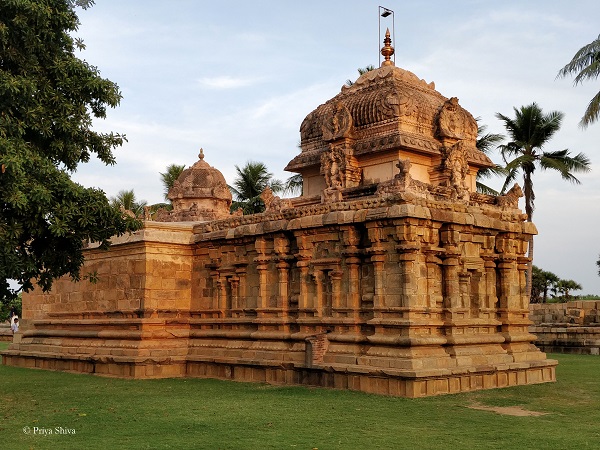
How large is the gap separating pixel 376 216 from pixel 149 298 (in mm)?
6348

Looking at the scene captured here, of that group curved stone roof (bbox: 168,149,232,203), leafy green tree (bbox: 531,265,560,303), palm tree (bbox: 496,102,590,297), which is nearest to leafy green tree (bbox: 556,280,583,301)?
leafy green tree (bbox: 531,265,560,303)

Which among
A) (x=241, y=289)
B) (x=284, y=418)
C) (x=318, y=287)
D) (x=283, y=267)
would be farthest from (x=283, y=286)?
(x=284, y=418)

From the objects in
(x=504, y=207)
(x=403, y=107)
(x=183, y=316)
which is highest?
(x=403, y=107)

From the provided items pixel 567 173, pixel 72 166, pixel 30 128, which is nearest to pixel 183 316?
pixel 72 166

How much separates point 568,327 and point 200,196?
1342 centimetres

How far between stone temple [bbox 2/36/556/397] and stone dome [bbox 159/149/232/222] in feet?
12.5

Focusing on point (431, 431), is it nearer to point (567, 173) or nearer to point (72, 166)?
point (72, 166)

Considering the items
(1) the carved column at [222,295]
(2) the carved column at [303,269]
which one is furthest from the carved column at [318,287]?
(1) the carved column at [222,295]

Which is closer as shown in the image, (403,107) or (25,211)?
(25,211)

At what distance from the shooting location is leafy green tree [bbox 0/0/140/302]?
11.3m

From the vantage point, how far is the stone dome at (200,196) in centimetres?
2150

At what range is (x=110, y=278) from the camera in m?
17.7

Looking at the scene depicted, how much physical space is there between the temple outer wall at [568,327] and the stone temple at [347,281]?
31.3 feet

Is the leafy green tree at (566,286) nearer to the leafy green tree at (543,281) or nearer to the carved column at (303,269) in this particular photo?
the leafy green tree at (543,281)
